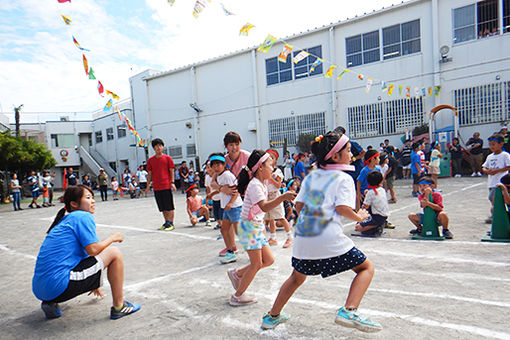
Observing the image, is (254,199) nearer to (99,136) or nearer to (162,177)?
(162,177)

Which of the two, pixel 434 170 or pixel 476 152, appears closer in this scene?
pixel 434 170

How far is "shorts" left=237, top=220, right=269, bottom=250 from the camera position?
3.49 meters

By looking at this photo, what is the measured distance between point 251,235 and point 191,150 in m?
25.0

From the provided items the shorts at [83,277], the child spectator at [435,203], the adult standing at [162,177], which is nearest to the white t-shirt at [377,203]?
the child spectator at [435,203]

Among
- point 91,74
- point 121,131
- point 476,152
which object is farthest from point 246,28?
point 121,131

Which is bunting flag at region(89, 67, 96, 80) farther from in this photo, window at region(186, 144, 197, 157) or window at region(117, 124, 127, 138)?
window at region(117, 124, 127, 138)

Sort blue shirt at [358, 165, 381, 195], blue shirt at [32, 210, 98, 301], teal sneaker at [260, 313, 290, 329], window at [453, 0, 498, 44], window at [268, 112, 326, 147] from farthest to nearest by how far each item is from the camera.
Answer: window at [268, 112, 326, 147]
window at [453, 0, 498, 44]
blue shirt at [358, 165, 381, 195]
blue shirt at [32, 210, 98, 301]
teal sneaker at [260, 313, 290, 329]

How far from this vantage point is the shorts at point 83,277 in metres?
3.21

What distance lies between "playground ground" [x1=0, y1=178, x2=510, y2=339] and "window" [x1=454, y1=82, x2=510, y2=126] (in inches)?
501

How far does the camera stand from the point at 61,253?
319 cm

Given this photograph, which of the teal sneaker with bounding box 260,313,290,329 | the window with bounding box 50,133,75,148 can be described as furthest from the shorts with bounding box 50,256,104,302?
the window with bounding box 50,133,75,148

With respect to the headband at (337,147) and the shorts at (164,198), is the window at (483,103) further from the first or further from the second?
the headband at (337,147)

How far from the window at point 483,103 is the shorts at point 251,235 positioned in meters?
16.9

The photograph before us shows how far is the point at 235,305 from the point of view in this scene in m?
3.55
